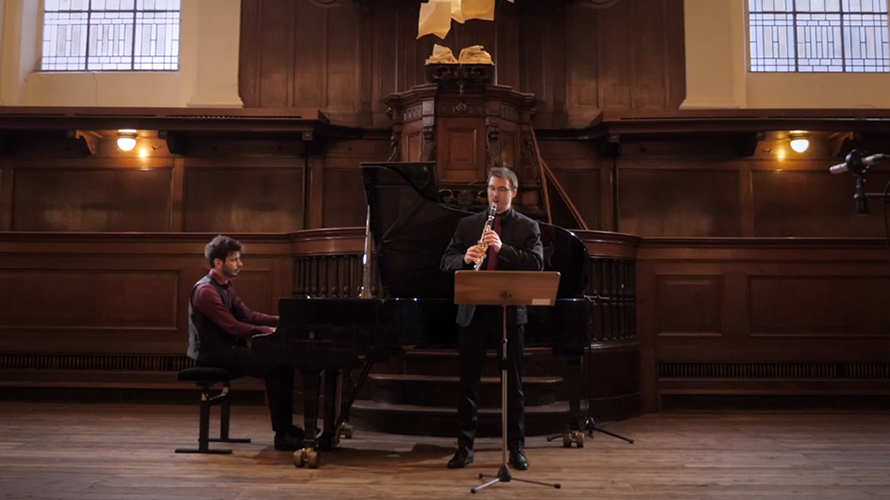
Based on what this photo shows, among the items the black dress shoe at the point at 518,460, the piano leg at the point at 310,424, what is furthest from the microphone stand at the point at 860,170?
the piano leg at the point at 310,424

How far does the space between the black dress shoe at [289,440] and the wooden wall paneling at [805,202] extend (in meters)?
6.00

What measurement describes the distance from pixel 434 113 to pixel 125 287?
3.38 m

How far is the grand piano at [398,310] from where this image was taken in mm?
4246

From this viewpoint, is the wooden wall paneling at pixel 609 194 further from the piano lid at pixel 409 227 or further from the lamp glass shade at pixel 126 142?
the lamp glass shade at pixel 126 142

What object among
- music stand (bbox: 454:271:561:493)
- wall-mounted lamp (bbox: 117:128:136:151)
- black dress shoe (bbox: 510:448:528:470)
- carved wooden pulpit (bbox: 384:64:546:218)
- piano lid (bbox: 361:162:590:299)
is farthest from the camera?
wall-mounted lamp (bbox: 117:128:136:151)

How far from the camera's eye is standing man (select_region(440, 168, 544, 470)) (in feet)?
13.9

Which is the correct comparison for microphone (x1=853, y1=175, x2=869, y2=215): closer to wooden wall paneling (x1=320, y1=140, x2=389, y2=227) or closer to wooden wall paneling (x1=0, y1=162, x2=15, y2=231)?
wooden wall paneling (x1=320, y1=140, x2=389, y2=227)

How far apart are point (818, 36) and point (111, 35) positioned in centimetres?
851

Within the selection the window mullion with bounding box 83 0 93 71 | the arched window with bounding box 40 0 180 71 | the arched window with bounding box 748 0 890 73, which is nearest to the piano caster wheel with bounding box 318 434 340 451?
the arched window with bounding box 40 0 180 71

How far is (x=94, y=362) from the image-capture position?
7094 millimetres

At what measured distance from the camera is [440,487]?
377cm

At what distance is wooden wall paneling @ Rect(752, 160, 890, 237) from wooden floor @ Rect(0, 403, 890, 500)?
3.13 m

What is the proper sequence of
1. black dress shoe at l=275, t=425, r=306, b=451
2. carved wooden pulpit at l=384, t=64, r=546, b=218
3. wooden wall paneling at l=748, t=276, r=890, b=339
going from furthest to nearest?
1. carved wooden pulpit at l=384, t=64, r=546, b=218
2. wooden wall paneling at l=748, t=276, r=890, b=339
3. black dress shoe at l=275, t=425, r=306, b=451

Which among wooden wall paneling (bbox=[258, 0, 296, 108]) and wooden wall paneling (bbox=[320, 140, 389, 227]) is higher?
wooden wall paneling (bbox=[258, 0, 296, 108])
